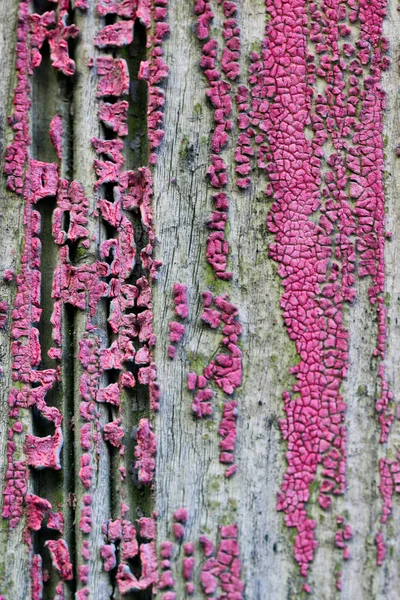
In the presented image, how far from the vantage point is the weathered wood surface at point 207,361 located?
1.49 m

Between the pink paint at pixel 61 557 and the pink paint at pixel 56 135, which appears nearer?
the pink paint at pixel 61 557

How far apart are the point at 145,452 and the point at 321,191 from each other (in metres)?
0.64

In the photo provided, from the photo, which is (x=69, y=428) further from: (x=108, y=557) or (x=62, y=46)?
(x=62, y=46)

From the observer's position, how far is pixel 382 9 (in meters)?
1.64

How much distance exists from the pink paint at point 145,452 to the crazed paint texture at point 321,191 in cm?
26

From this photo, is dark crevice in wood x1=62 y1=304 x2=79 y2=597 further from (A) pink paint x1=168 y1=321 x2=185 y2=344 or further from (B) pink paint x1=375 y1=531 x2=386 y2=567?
(B) pink paint x1=375 y1=531 x2=386 y2=567

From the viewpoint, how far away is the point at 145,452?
1530 mm

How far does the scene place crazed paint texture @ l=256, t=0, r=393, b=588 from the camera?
1529 millimetres

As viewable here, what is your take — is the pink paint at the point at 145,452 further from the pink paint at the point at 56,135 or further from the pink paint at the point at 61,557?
the pink paint at the point at 56,135

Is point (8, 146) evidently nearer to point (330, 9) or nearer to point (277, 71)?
point (277, 71)

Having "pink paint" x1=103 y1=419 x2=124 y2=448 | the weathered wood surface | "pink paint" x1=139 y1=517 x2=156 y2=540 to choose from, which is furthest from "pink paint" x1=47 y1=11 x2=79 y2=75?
"pink paint" x1=139 y1=517 x2=156 y2=540

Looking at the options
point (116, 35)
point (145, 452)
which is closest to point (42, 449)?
point (145, 452)

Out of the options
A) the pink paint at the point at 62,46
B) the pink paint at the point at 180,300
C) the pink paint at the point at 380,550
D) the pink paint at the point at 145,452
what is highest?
the pink paint at the point at 62,46

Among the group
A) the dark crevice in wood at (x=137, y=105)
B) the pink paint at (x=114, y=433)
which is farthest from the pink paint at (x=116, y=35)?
the pink paint at (x=114, y=433)
